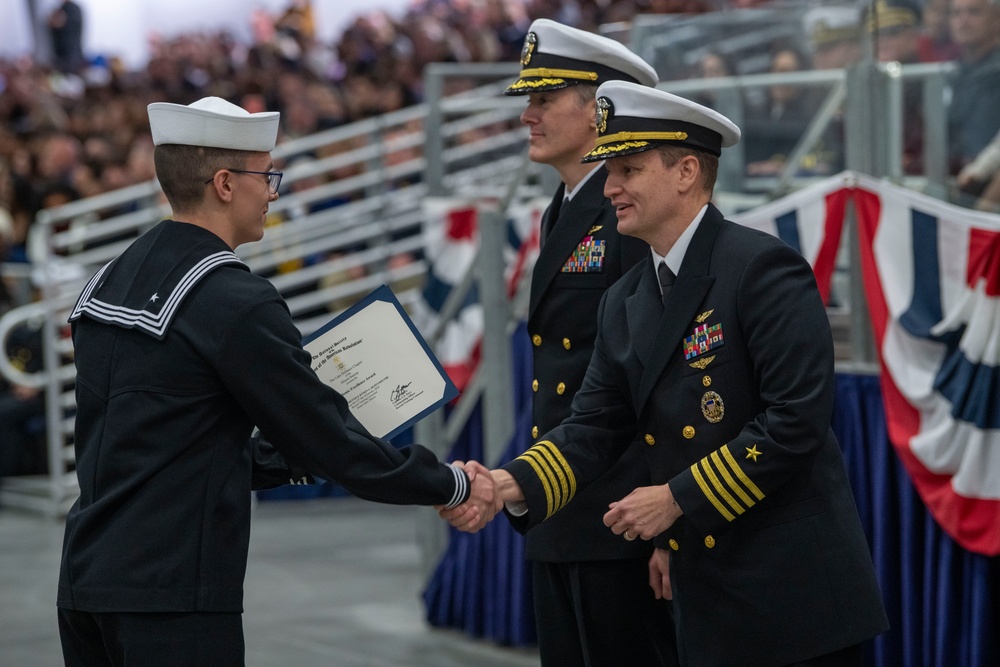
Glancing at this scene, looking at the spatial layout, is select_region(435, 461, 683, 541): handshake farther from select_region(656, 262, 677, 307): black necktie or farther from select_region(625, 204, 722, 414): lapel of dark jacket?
select_region(656, 262, 677, 307): black necktie

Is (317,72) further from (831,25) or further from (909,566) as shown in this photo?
(909,566)

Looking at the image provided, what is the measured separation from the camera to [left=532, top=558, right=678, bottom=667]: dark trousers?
10.5ft

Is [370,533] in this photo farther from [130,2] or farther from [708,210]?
[130,2]

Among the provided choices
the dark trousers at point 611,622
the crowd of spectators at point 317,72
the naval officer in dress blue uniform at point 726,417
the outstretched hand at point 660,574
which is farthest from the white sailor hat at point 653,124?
the crowd of spectators at point 317,72

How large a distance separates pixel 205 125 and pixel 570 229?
98 cm

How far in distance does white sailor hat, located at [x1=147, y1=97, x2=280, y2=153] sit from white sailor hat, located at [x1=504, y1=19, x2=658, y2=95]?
0.90 m

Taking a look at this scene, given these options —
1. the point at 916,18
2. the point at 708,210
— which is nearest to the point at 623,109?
the point at 708,210

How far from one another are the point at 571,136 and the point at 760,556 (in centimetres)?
117

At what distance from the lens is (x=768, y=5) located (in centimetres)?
559

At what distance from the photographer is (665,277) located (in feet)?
9.34

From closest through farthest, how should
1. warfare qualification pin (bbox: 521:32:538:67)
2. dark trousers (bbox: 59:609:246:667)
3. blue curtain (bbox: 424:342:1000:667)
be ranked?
dark trousers (bbox: 59:609:246:667) < warfare qualification pin (bbox: 521:32:538:67) < blue curtain (bbox: 424:342:1000:667)

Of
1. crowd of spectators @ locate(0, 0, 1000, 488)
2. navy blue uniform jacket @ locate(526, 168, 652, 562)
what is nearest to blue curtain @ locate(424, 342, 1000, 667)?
crowd of spectators @ locate(0, 0, 1000, 488)
